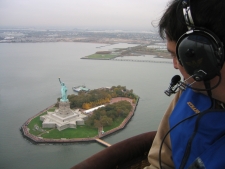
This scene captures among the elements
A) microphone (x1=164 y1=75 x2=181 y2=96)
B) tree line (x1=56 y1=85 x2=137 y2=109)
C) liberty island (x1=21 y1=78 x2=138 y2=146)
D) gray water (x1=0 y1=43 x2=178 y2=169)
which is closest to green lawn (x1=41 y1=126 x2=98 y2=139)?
liberty island (x1=21 y1=78 x2=138 y2=146)

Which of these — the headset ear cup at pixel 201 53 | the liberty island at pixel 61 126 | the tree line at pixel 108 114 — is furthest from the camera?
the tree line at pixel 108 114

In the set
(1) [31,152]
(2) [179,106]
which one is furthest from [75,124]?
(2) [179,106]

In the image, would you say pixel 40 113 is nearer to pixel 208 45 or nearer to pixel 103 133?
pixel 103 133

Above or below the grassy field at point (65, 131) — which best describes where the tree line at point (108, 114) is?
above

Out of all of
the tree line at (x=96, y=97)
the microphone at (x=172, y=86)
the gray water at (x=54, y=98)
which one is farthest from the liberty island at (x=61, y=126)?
the microphone at (x=172, y=86)

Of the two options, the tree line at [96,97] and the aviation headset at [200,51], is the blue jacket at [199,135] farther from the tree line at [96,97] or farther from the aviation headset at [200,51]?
the tree line at [96,97]

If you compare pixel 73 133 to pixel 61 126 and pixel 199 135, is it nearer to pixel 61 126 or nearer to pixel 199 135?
pixel 61 126
